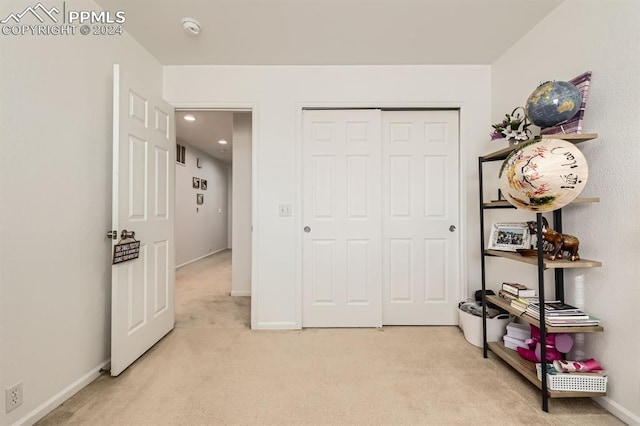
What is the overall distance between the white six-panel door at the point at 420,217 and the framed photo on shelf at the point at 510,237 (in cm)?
59

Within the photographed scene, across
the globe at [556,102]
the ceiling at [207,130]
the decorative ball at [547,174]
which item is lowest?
the decorative ball at [547,174]

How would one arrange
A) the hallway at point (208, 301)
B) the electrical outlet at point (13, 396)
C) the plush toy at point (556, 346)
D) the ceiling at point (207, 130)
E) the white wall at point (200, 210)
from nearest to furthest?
the electrical outlet at point (13, 396)
the plush toy at point (556, 346)
the hallway at point (208, 301)
the ceiling at point (207, 130)
the white wall at point (200, 210)

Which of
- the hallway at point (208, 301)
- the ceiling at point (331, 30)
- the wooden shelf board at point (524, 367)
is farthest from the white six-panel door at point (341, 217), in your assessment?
the wooden shelf board at point (524, 367)

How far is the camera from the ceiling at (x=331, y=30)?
1.77 meters

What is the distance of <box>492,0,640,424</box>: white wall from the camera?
53.9 inches

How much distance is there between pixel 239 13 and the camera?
183cm

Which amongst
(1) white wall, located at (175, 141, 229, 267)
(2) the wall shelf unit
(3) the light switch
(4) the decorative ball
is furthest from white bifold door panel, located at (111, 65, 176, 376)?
(1) white wall, located at (175, 141, 229, 267)

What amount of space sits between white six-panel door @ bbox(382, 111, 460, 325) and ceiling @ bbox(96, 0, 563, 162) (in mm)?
572

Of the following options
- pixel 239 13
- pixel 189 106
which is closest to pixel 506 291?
pixel 239 13

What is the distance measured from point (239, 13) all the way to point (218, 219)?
618cm

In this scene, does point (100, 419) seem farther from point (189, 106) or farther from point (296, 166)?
point (189, 106)

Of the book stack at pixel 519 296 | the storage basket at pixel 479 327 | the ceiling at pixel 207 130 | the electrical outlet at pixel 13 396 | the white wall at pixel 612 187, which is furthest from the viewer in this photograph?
the ceiling at pixel 207 130

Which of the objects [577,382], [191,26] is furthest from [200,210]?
[577,382]

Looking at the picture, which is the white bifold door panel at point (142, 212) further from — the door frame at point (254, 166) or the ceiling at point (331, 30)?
the ceiling at point (331, 30)
